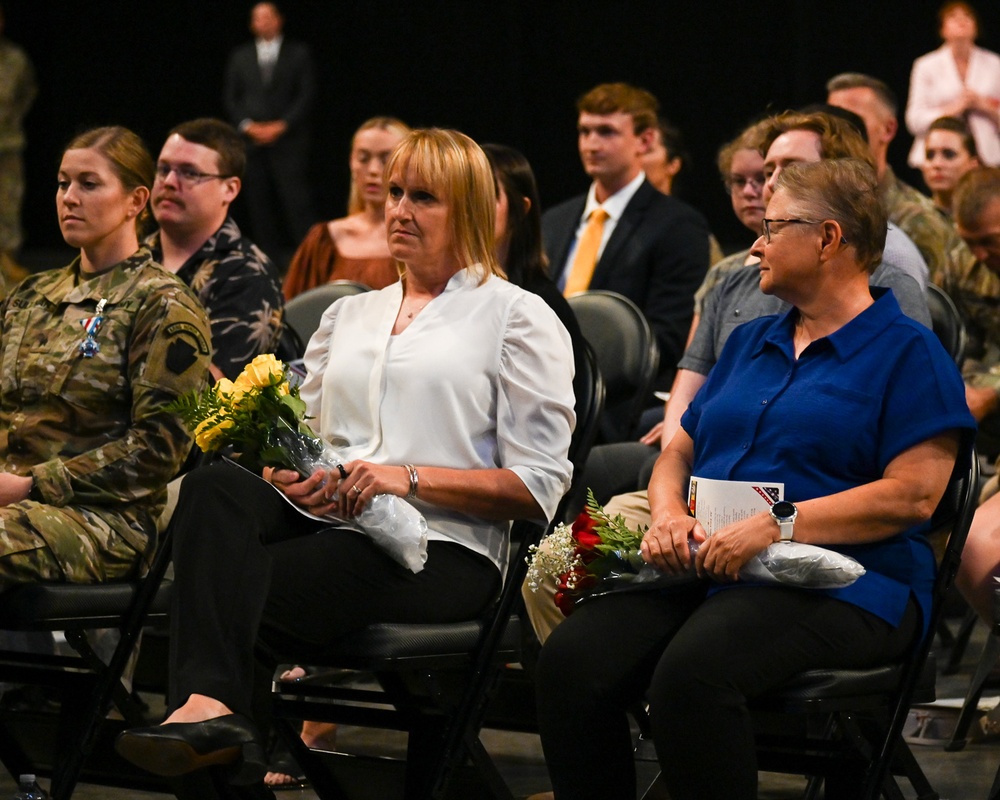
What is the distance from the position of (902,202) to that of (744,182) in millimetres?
1148

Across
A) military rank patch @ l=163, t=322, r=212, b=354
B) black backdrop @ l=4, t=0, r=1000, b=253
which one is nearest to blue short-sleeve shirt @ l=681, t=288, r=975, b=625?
military rank patch @ l=163, t=322, r=212, b=354

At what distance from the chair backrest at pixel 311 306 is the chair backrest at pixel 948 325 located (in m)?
1.51

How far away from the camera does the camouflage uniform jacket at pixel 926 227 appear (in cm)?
468

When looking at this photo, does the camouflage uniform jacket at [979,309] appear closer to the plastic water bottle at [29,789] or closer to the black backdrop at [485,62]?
the plastic water bottle at [29,789]

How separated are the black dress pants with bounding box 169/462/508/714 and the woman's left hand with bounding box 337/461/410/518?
2.8 inches

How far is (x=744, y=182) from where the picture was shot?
13.5ft

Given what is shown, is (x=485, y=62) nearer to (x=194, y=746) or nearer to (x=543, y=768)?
(x=543, y=768)

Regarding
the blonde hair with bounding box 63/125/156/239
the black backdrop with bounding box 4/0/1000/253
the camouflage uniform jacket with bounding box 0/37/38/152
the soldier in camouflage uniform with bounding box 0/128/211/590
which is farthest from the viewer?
the camouflage uniform jacket with bounding box 0/37/38/152

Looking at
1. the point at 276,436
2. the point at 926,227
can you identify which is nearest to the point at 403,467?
the point at 276,436

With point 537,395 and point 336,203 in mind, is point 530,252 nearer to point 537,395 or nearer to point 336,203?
point 537,395

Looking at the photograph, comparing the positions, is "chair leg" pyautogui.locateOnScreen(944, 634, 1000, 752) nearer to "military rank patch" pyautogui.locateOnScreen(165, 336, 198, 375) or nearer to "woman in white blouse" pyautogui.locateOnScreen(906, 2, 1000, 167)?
"military rank patch" pyautogui.locateOnScreen(165, 336, 198, 375)

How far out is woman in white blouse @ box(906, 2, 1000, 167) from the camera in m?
7.92

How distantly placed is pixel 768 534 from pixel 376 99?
10293 millimetres

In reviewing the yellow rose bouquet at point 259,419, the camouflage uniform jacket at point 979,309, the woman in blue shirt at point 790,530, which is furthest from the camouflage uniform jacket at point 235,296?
the camouflage uniform jacket at point 979,309
